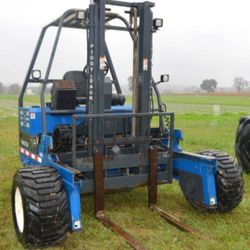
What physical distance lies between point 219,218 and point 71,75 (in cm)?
291

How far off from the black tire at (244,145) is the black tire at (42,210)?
4285mm

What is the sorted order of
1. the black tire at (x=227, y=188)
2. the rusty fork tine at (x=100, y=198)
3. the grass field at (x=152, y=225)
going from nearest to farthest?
the grass field at (x=152, y=225)
the rusty fork tine at (x=100, y=198)
the black tire at (x=227, y=188)

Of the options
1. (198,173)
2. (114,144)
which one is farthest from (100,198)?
(198,173)

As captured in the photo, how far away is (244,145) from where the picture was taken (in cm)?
784

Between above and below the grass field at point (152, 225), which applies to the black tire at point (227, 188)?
above

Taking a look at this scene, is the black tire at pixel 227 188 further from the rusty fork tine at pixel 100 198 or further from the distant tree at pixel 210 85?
the distant tree at pixel 210 85

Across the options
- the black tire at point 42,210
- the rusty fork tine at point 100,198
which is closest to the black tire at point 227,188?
the rusty fork tine at point 100,198

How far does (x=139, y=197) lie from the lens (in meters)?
6.36

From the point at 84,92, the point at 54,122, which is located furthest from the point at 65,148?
the point at 84,92

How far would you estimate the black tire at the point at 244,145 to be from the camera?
7766 millimetres

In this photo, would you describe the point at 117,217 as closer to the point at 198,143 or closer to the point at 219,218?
the point at 219,218

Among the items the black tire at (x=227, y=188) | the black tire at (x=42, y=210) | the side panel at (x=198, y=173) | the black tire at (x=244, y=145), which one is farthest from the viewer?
the black tire at (x=244, y=145)

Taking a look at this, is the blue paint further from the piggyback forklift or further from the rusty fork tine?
the rusty fork tine

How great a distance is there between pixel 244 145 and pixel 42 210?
4.65 m
